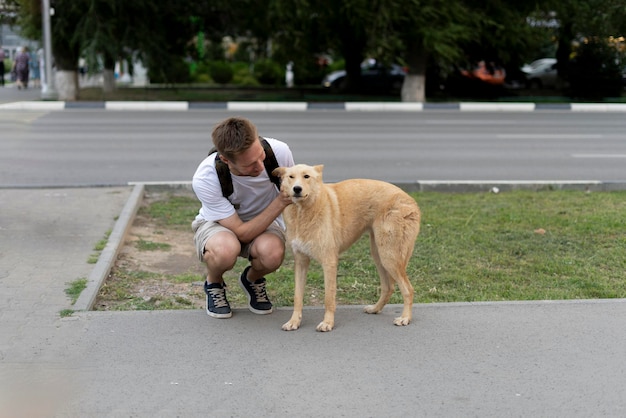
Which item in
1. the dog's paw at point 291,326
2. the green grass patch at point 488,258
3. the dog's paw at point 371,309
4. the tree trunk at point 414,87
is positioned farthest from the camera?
the tree trunk at point 414,87

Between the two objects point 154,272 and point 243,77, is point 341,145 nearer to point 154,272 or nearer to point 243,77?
point 154,272

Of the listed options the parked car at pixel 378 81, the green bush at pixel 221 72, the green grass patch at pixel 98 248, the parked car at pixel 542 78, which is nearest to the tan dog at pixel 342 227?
the green grass patch at pixel 98 248

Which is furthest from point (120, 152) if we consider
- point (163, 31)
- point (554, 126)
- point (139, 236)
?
point (163, 31)

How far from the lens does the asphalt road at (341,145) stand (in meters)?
10.9

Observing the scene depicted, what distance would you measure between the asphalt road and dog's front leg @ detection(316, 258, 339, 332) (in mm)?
5548

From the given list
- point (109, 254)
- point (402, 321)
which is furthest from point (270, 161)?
point (109, 254)

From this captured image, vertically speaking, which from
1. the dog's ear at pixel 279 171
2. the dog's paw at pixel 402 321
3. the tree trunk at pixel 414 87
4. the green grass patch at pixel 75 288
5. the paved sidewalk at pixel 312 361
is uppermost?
the tree trunk at pixel 414 87

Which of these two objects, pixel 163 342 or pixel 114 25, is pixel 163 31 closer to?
pixel 114 25

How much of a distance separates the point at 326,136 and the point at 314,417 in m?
11.7

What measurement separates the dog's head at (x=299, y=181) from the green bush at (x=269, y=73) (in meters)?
32.9

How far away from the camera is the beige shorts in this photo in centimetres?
505

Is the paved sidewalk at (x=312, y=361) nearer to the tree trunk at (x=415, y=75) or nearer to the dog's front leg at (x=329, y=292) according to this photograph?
the dog's front leg at (x=329, y=292)

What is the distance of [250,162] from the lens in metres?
4.69

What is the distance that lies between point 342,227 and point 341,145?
29.7 feet
